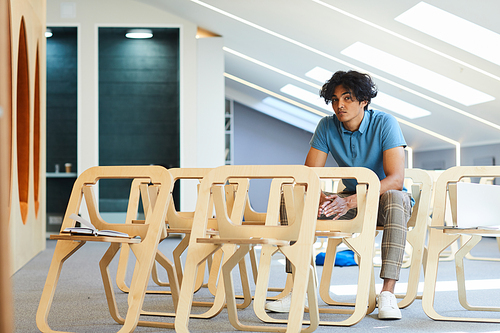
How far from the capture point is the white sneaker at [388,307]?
1867 millimetres

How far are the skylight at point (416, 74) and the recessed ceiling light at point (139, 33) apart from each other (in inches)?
90.3

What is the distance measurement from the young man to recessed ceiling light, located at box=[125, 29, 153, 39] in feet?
13.9

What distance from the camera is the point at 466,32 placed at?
173 inches

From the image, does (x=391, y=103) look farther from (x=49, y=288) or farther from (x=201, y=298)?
(x=49, y=288)

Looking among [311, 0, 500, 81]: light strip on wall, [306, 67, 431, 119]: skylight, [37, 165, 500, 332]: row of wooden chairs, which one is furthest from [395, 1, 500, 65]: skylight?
[37, 165, 500, 332]: row of wooden chairs

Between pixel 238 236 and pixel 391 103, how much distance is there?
6156mm

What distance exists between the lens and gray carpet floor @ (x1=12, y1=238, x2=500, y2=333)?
1.76 meters

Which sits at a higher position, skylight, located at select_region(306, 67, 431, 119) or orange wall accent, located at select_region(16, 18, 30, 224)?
skylight, located at select_region(306, 67, 431, 119)

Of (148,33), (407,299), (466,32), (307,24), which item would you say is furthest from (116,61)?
(407,299)

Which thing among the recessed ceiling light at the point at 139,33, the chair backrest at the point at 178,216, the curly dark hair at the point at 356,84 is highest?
the recessed ceiling light at the point at 139,33

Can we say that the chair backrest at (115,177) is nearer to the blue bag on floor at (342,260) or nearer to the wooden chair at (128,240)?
the wooden chair at (128,240)

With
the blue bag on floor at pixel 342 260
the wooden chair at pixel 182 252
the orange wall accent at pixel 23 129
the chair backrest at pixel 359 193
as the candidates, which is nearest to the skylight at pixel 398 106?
the blue bag on floor at pixel 342 260

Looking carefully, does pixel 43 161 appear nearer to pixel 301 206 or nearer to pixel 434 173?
pixel 434 173

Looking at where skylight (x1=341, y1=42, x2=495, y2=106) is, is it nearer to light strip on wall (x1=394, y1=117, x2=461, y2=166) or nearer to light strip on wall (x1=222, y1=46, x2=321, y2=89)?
light strip on wall (x1=394, y1=117, x2=461, y2=166)
